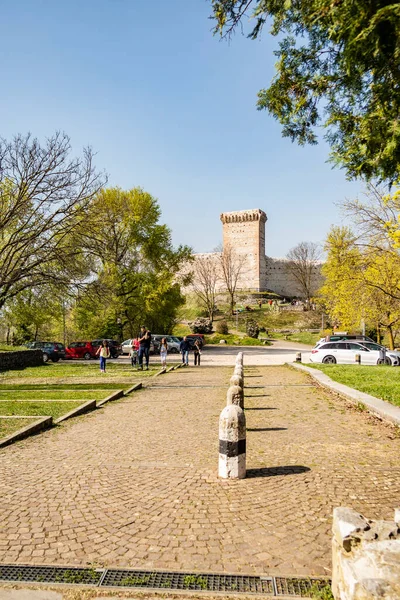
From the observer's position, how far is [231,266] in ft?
267

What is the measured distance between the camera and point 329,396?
11.8m

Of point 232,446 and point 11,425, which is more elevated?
point 232,446

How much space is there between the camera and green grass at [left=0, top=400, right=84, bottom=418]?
939 cm

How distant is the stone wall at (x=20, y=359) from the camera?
23.1m

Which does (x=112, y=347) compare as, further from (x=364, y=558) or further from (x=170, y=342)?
(x=364, y=558)

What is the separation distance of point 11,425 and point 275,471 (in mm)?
5086

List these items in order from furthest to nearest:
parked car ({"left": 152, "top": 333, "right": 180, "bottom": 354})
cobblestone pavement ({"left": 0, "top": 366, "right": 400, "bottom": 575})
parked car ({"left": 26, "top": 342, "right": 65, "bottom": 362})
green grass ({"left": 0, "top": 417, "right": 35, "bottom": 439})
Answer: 1. parked car ({"left": 152, "top": 333, "right": 180, "bottom": 354})
2. parked car ({"left": 26, "top": 342, "right": 65, "bottom": 362})
3. green grass ({"left": 0, "top": 417, "right": 35, "bottom": 439})
4. cobblestone pavement ({"left": 0, "top": 366, "right": 400, "bottom": 575})

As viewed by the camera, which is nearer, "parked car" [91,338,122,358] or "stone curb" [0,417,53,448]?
"stone curb" [0,417,53,448]

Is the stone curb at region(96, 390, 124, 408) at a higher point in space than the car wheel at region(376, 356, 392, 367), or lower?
lower

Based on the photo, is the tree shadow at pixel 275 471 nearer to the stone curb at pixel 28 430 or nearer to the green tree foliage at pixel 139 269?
the stone curb at pixel 28 430

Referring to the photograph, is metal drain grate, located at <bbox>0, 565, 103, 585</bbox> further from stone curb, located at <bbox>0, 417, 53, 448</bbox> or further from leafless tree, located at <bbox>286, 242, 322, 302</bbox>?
leafless tree, located at <bbox>286, 242, 322, 302</bbox>

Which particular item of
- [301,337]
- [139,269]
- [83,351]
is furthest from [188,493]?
[301,337]

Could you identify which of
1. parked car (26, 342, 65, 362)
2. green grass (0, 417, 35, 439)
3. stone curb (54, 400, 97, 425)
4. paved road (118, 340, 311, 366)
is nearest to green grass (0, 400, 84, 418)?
stone curb (54, 400, 97, 425)

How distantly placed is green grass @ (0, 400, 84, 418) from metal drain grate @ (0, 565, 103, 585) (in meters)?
6.22
